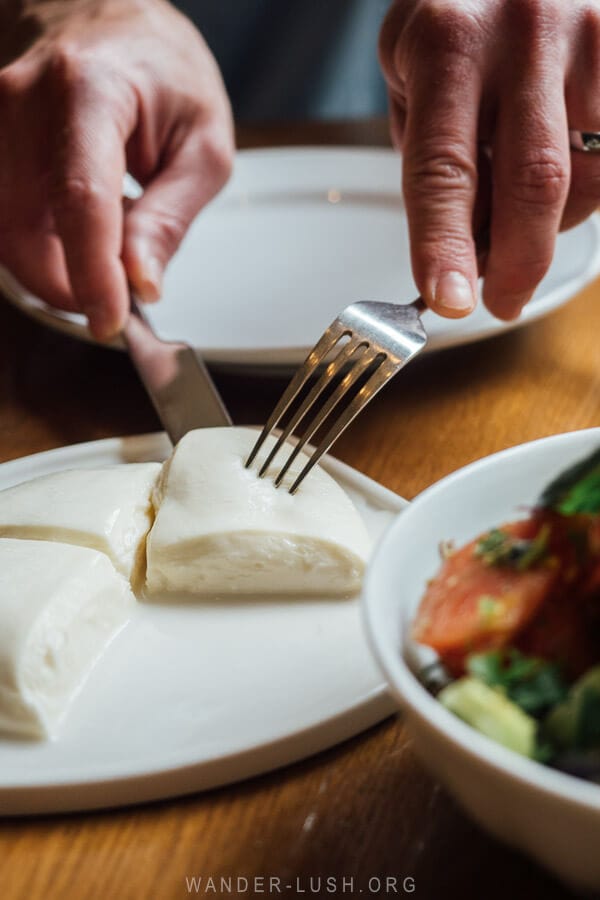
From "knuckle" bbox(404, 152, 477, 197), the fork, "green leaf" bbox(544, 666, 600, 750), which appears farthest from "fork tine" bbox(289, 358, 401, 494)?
"green leaf" bbox(544, 666, 600, 750)

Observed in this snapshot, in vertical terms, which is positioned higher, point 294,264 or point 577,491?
point 577,491

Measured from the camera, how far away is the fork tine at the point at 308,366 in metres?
0.89

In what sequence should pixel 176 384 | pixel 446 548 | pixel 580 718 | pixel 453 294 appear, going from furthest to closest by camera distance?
pixel 176 384, pixel 453 294, pixel 446 548, pixel 580 718

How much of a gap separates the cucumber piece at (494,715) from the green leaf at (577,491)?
4.1 inches

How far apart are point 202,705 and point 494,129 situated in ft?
2.49

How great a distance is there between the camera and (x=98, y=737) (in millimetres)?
688

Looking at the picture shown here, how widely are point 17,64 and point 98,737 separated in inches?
42.1

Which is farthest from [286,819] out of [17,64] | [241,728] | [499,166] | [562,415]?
[17,64]

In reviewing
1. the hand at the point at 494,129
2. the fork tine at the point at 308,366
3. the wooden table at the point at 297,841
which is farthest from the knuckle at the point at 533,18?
the wooden table at the point at 297,841

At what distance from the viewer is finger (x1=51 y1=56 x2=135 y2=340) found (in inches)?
45.5

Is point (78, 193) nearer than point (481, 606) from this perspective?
No

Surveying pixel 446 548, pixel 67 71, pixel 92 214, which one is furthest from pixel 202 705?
pixel 67 71

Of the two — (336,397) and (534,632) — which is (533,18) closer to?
(336,397)

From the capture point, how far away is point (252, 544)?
82 centimetres
